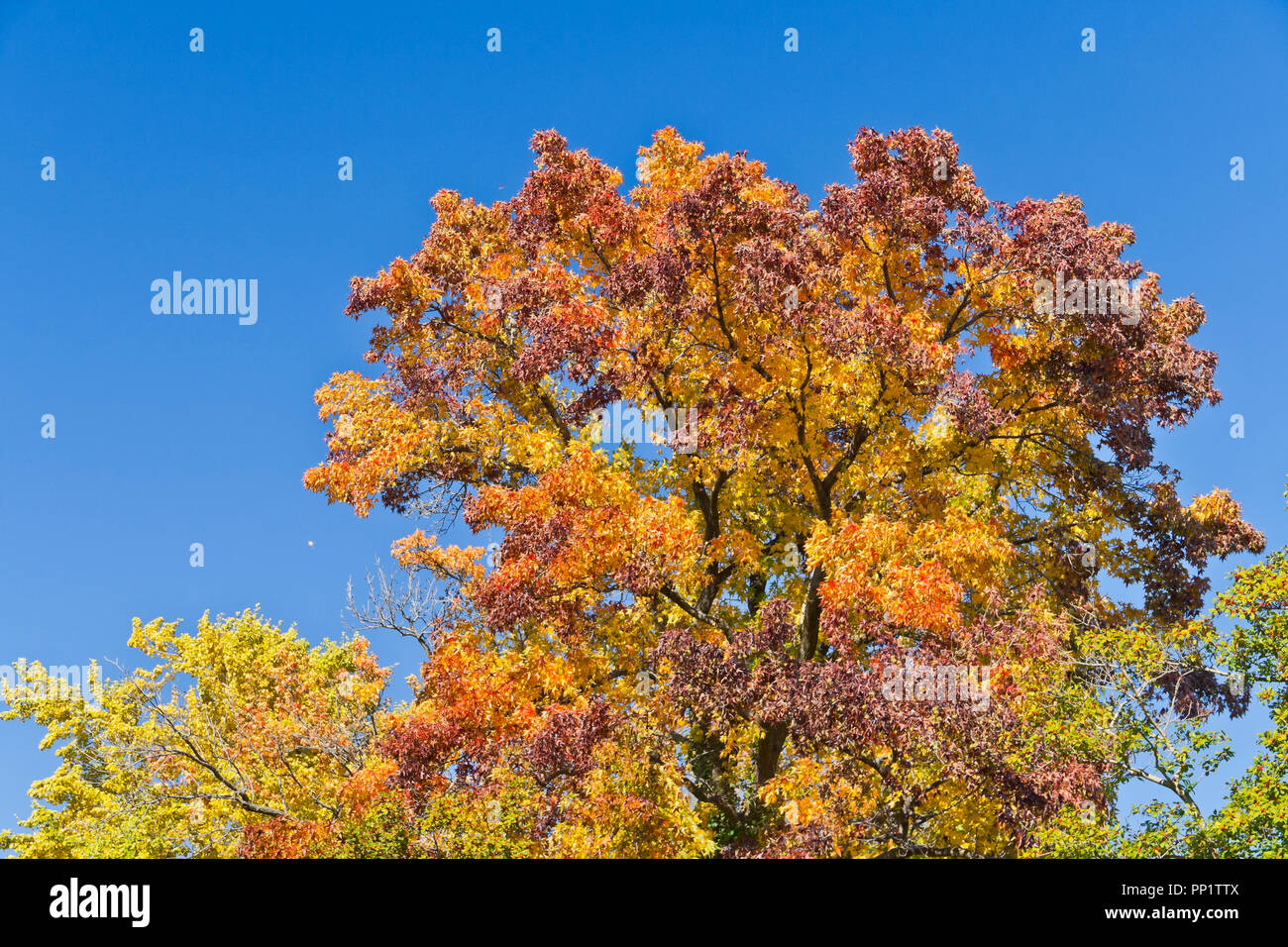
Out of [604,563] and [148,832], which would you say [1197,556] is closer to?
[604,563]

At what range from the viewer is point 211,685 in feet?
123

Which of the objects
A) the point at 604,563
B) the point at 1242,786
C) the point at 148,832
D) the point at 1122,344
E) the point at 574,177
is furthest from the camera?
the point at 148,832

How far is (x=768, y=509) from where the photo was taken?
22906 mm

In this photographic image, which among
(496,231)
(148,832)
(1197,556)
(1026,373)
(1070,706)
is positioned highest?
(496,231)

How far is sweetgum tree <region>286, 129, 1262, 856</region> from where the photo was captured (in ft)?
55.9

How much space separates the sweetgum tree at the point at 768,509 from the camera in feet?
55.9

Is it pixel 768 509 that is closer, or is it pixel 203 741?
pixel 768 509

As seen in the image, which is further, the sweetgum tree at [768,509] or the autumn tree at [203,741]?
the autumn tree at [203,741]

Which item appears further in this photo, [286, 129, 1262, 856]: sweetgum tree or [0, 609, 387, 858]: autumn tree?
[0, 609, 387, 858]: autumn tree

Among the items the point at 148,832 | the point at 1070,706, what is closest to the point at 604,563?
the point at 1070,706
